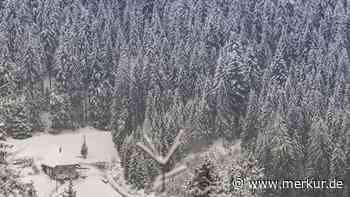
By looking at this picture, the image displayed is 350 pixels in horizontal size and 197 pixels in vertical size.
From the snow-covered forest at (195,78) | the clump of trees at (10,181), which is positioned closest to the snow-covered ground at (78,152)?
the snow-covered forest at (195,78)

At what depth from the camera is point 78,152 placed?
62531 mm

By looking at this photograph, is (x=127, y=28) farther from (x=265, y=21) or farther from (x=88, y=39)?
(x=265, y=21)

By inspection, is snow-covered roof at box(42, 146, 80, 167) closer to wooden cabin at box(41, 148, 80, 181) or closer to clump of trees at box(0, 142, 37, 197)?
wooden cabin at box(41, 148, 80, 181)

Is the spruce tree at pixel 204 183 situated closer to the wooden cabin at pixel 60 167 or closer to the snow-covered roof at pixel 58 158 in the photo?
the wooden cabin at pixel 60 167

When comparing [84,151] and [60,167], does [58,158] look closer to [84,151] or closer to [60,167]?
[60,167]

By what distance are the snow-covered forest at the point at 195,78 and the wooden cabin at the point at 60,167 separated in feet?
15.5

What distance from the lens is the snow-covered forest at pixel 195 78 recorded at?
Result: 51312 millimetres

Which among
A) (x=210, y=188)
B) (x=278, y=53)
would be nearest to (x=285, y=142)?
(x=278, y=53)

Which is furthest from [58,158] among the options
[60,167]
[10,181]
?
[10,181]

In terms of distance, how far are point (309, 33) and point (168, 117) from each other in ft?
61.2

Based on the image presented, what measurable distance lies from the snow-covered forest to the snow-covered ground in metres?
1.20

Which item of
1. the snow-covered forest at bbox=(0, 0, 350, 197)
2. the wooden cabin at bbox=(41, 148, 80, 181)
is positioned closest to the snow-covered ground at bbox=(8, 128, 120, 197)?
the wooden cabin at bbox=(41, 148, 80, 181)

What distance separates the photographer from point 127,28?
75.5 meters

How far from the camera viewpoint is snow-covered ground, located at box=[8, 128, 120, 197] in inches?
2188
